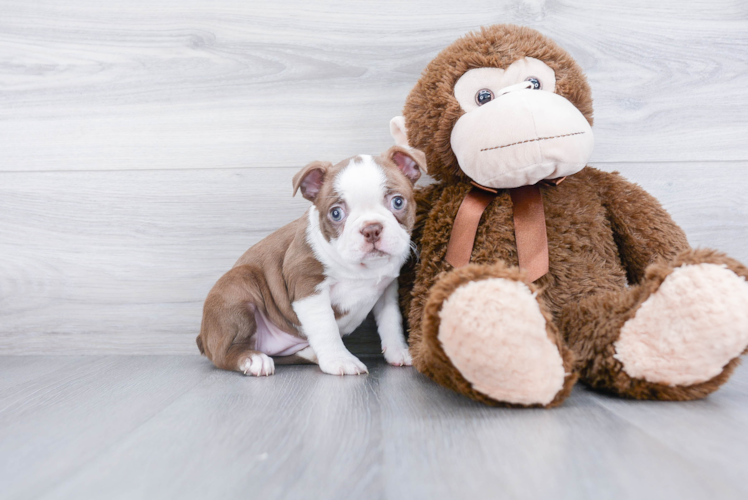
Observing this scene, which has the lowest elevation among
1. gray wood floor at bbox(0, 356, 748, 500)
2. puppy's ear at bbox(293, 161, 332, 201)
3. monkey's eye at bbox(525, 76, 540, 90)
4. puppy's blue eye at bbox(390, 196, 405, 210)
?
gray wood floor at bbox(0, 356, 748, 500)

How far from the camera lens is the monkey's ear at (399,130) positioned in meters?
1.62

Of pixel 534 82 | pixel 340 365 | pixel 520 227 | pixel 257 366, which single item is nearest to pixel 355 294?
pixel 340 365

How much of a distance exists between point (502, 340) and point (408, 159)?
2.37ft

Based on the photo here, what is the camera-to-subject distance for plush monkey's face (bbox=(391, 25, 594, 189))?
125 cm

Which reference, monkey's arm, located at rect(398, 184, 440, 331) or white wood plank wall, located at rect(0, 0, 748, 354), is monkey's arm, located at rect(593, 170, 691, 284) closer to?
white wood plank wall, located at rect(0, 0, 748, 354)

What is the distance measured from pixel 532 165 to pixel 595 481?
75cm

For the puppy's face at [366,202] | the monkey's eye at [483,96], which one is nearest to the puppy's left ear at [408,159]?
the puppy's face at [366,202]

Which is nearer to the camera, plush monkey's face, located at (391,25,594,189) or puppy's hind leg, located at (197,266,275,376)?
plush monkey's face, located at (391,25,594,189)

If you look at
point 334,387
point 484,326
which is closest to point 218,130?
point 334,387

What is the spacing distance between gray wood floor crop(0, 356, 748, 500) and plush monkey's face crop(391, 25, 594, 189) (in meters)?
0.56

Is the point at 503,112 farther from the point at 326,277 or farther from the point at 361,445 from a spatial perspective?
the point at 361,445

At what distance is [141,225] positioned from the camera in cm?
190

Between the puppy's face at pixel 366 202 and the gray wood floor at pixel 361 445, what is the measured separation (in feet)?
1.15

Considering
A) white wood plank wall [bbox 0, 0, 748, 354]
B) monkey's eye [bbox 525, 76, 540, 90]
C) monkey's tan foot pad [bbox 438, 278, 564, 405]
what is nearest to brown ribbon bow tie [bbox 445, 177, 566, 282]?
monkey's eye [bbox 525, 76, 540, 90]
